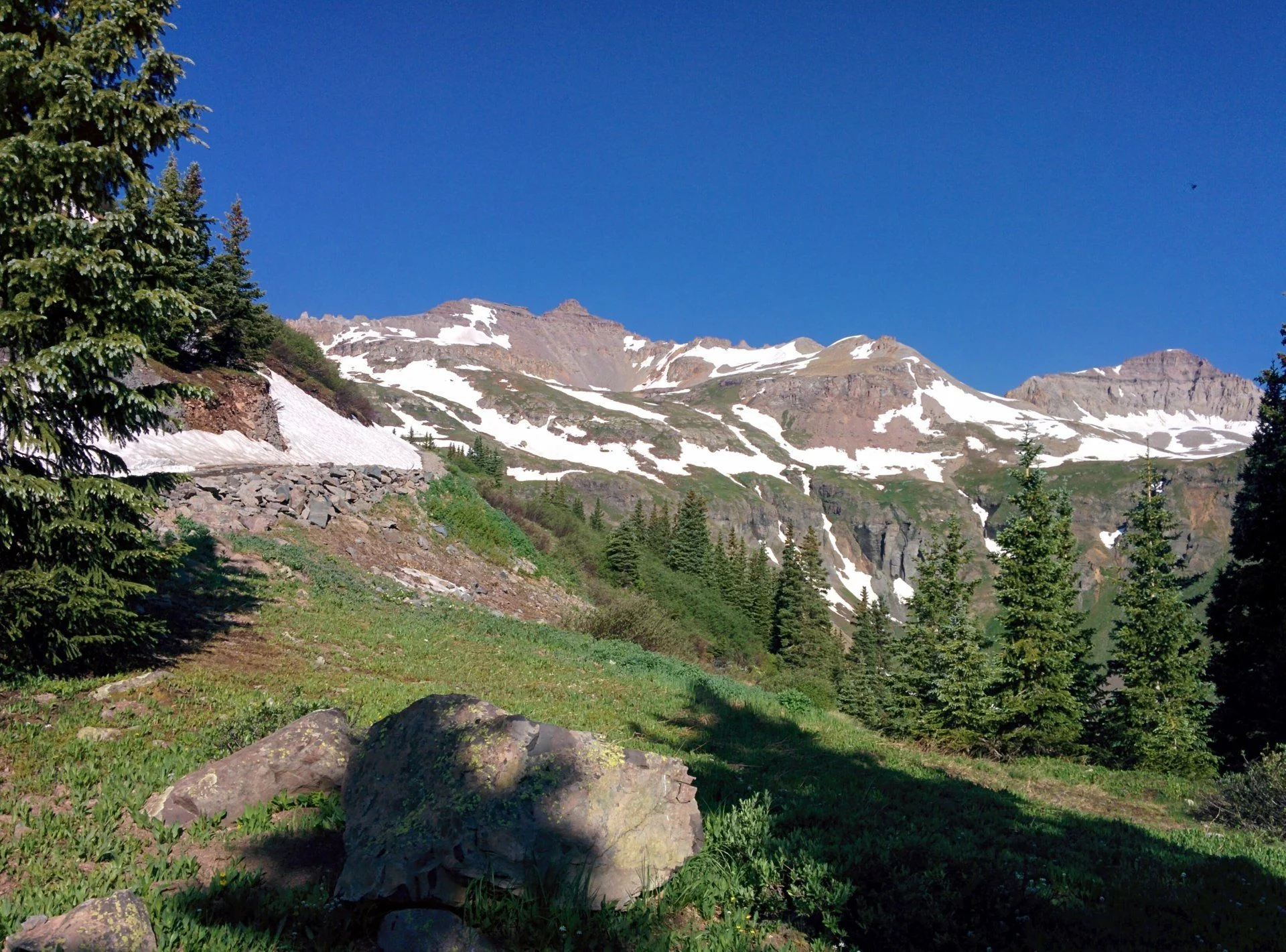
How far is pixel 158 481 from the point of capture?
31.2ft

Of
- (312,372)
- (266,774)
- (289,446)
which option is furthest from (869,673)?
(312,372)

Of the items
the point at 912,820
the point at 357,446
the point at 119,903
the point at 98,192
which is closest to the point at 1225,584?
the point at 912,820

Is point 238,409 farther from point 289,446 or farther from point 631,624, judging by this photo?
point 631,624

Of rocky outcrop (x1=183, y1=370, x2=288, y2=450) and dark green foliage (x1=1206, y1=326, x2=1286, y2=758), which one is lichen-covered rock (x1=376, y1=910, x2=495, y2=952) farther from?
rocky outcrop (x1=183, y1=370, x2=288, y2=450)

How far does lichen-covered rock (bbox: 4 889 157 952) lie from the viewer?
3.68m

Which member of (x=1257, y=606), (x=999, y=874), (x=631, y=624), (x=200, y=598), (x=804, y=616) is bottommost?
(x=804, y=616)

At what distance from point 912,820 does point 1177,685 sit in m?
14.0

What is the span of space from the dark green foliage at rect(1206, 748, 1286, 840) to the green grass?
455 mm

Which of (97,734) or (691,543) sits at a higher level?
(691,543)

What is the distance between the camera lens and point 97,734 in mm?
7301

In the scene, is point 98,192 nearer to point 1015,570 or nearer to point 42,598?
point 42,598

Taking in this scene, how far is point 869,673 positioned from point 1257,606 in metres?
22.5

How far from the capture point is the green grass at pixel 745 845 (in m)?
4.59

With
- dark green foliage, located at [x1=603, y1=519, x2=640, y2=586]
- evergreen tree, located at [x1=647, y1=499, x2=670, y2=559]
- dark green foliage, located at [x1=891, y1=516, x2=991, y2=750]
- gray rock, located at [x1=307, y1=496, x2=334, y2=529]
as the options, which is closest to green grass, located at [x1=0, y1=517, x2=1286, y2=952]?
dark green foliage, located at [x1=891, y1=516, x2=991, y2=750]
